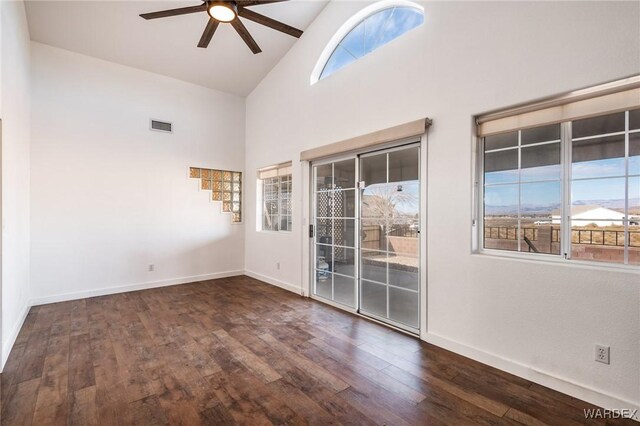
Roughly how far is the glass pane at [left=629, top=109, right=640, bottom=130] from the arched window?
6.52 ft

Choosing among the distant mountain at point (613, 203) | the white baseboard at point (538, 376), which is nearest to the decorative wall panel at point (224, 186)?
the white baseboard at point (538, 376)

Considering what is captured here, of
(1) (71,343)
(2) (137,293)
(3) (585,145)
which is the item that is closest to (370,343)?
(3) (585,145)

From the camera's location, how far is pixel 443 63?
2.72m

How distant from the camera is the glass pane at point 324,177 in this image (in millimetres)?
4105

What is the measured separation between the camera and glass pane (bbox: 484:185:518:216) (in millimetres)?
2439

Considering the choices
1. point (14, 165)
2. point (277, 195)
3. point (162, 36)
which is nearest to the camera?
point (14, 165)

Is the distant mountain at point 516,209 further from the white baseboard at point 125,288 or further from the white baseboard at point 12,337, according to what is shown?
the white baseboard at point 125,288

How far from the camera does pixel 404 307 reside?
3.15 metres

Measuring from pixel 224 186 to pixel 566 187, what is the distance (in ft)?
17.2

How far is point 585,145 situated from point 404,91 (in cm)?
163

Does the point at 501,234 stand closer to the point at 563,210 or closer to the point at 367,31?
the point at 563,210

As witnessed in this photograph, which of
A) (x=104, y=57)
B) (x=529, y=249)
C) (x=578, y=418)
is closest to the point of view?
(x=578, y=418)

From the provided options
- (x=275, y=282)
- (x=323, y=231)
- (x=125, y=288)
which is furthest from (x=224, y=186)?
(x=323, y=231)

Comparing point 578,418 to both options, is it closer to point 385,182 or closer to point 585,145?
point 585,145
